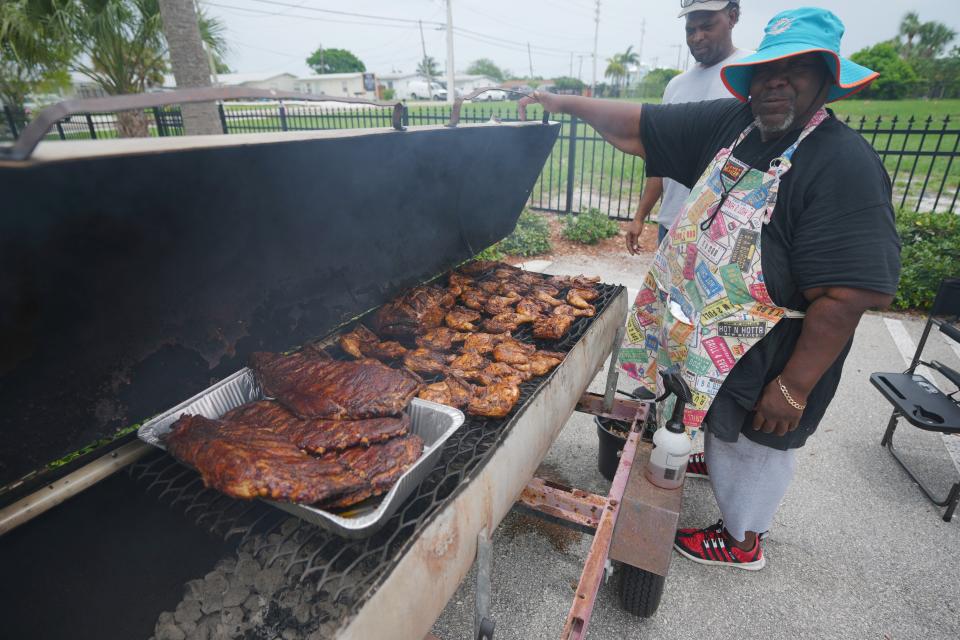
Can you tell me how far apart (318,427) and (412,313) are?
1197 millimetres

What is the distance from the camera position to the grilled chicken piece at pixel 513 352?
267 centimetres

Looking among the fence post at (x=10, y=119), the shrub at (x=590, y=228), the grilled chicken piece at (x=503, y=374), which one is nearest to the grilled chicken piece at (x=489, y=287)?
the grilled chicken piece at (x=503, y=374)

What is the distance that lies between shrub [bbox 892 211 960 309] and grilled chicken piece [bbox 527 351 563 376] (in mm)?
5542

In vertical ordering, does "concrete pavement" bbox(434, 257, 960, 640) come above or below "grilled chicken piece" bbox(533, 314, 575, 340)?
below

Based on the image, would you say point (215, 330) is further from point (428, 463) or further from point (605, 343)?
point (605, 343)

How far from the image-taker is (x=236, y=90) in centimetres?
139

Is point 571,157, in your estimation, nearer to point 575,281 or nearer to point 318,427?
point 575,281

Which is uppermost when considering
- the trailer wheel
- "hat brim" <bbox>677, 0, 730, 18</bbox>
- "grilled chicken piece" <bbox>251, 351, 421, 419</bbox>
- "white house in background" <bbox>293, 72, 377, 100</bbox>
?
"white house in background" <bbox>293, 72, 377, 100</bbox>

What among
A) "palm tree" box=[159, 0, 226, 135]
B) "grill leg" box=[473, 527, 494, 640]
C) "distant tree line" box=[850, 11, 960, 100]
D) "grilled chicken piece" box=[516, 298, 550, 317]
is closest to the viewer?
"grill leg" box=[473, 527, 494, 640]

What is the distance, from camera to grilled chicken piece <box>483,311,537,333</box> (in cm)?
310

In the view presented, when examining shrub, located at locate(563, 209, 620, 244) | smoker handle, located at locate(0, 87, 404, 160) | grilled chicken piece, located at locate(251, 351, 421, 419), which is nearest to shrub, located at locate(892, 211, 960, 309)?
shrub, located at locate(563, 209, 620, 244)

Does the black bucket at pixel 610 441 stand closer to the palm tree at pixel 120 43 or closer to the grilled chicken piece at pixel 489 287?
the grilled chicken piece at pixel 489 287

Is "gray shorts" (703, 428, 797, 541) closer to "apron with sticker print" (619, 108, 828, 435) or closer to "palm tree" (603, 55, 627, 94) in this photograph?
"apron with sticker print" (619, 108, 828, 435)

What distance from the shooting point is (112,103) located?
1080 millimetres
